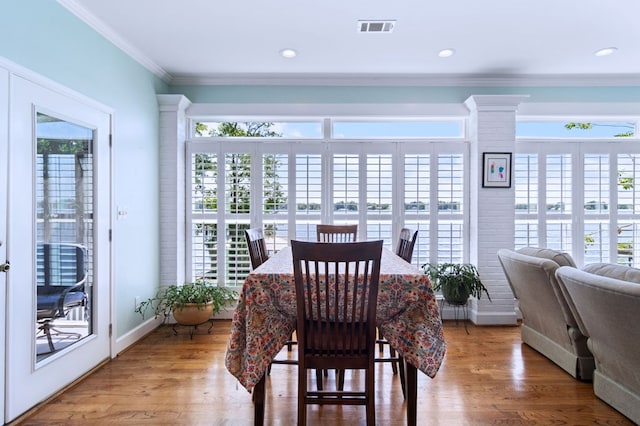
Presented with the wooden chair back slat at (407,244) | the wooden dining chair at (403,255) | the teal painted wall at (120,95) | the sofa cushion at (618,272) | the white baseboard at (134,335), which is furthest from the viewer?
the white baseboard at (134,335)

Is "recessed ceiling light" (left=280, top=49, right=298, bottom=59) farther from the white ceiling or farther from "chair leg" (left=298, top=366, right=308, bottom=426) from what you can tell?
"chair leg" (left=298, top=366, right=308, bottom=426)

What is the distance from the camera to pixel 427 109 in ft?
12.8

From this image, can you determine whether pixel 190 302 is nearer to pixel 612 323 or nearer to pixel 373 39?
pixel 373 39

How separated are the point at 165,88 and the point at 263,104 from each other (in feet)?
3.64

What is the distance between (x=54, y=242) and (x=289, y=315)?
5.57 ft

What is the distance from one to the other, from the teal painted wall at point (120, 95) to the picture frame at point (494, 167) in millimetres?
3526

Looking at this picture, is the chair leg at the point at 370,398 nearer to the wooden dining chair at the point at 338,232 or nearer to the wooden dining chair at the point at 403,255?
the wooden dining chair at the point at 403,255

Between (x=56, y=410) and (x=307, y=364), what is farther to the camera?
(x=56, y=410)

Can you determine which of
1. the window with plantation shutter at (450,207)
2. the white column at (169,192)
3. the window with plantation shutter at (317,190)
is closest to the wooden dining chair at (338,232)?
the window with plantation shutter at (317,190)

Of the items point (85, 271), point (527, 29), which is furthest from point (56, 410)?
point (527, 29)

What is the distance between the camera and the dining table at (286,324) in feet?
5.67

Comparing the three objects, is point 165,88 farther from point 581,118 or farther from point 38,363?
point 581,118

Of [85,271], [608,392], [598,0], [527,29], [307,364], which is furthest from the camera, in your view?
[527,29]

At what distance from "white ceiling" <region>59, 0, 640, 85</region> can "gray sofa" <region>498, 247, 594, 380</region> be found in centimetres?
183
